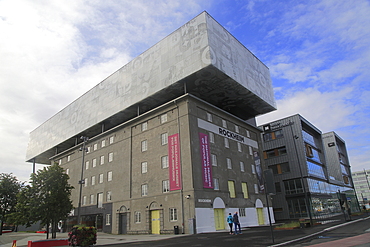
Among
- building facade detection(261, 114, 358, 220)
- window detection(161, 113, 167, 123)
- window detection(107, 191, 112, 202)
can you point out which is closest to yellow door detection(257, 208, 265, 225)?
building facade detection(261, 114, 358, 220)

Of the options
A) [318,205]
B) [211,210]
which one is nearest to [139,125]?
[211,210]

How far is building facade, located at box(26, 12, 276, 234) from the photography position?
30.8m

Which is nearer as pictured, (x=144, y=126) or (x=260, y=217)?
(x=144, y=126)

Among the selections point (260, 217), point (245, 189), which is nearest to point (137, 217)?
point (245, 189)

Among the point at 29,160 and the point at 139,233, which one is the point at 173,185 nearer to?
the point at 139,233

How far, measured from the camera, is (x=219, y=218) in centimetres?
3122

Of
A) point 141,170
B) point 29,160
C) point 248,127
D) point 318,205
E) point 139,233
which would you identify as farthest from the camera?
point 29,160

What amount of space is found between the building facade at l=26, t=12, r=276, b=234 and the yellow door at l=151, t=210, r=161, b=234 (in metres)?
0.11

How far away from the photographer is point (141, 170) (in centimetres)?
3600

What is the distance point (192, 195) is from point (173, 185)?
10.8ft

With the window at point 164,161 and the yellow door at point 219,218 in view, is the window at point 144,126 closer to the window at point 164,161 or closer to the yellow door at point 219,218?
the window at point 164,161

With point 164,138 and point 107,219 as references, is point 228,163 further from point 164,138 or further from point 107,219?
point 107,219

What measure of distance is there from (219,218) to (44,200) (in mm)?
20494

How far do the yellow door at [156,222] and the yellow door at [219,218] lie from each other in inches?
265
